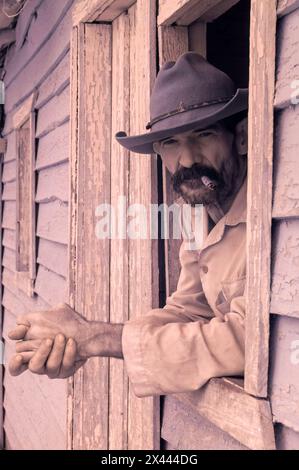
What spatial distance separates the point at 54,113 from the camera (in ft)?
13.6

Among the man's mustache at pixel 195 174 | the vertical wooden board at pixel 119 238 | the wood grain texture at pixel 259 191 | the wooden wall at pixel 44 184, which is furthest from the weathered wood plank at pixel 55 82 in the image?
the wood grain texture at pixel 259 191

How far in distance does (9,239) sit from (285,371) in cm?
534

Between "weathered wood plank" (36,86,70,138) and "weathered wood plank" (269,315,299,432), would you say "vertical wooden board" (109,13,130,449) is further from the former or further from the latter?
"weathered wood plank" (269,315,299,432)

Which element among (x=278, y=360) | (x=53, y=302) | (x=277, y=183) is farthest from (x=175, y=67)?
(x=53, y=302)

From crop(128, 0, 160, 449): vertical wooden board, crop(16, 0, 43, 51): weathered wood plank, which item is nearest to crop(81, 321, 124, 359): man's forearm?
crop(128, 0, 160, 449): vertical wooden board

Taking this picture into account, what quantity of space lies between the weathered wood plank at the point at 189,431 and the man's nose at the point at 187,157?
787mm

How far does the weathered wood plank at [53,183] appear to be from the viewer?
3.78m

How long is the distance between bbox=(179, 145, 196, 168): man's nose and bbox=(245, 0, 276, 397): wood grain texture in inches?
24.2

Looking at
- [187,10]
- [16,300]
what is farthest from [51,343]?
[16,300]

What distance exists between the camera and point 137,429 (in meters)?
2.52

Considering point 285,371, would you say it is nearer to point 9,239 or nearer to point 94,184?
point 94,184

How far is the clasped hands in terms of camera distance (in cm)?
195

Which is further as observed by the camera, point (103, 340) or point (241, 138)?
point (241, 138)
